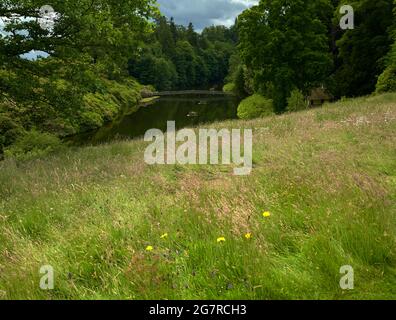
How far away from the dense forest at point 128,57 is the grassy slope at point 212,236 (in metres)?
9.41

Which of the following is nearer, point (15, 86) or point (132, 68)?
point (15, 86)

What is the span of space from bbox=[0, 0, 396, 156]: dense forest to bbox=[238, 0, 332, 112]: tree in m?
0.10

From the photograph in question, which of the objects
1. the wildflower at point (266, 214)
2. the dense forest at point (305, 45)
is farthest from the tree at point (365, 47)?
the wildflower at point (266, 214)

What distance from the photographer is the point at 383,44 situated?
36.4 meters

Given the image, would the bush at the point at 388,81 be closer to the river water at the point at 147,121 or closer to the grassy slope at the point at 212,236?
the river water at the point at 147,121

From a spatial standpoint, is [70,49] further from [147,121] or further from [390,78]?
[147,121]

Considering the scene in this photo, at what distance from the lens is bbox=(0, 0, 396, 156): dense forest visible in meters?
15.1

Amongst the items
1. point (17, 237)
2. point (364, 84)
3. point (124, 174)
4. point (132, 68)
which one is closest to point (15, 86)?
point (124, 174)

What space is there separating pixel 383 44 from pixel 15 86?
34689 mm

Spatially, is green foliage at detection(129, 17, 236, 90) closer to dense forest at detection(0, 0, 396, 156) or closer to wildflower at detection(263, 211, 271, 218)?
dense forest at detection(0, 0, 396, 156)

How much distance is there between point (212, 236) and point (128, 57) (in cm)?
1381

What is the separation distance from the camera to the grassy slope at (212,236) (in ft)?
12.3

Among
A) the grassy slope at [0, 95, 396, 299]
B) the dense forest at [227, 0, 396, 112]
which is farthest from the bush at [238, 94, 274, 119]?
the grassy slope at [0, 95, 396, 299]
